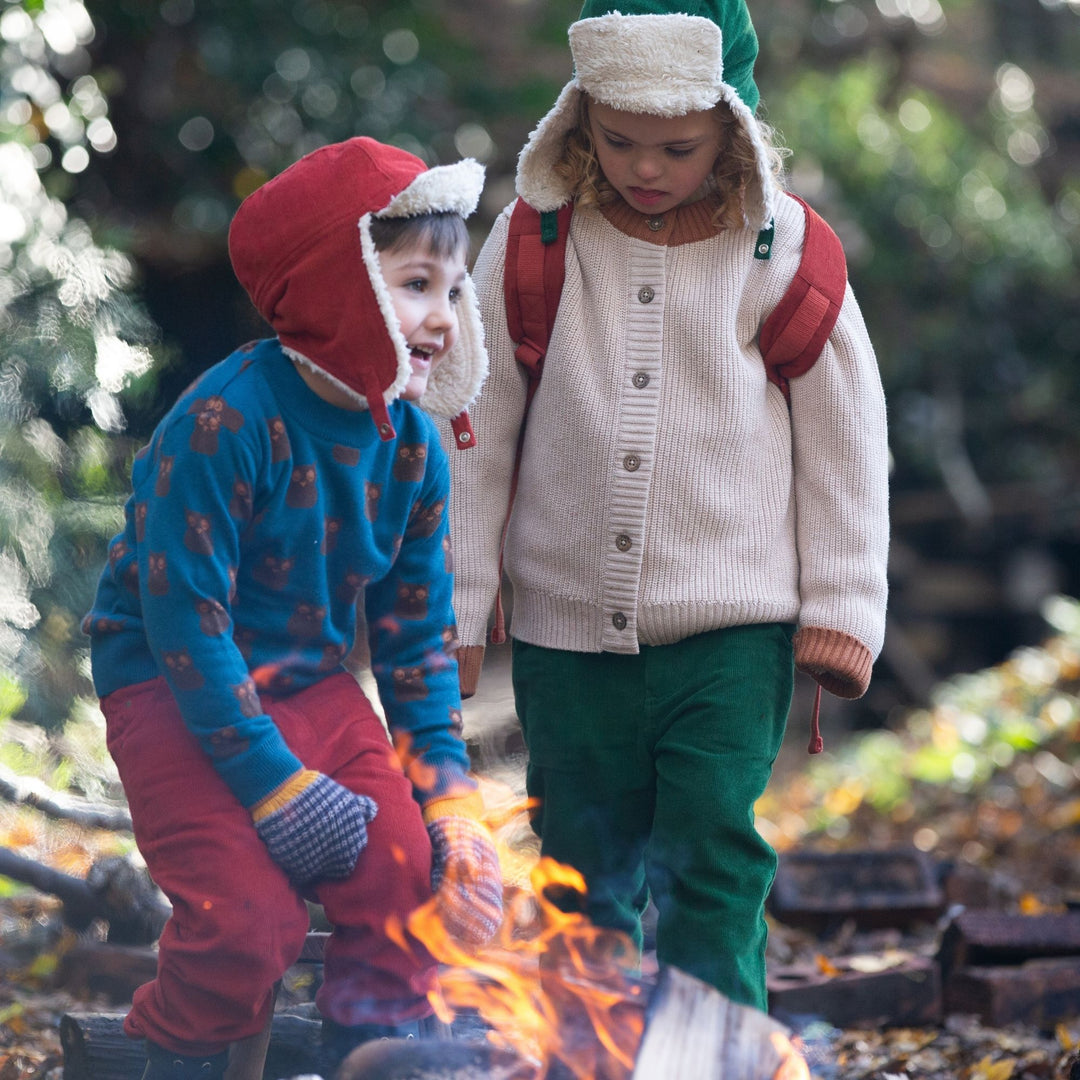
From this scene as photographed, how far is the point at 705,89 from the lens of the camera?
7.23 ft

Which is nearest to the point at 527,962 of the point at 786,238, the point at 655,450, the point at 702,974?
the point at 702,974

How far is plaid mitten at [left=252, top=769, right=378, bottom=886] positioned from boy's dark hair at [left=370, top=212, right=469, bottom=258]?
788 mm

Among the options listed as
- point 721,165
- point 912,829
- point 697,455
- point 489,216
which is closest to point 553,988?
point 697,455

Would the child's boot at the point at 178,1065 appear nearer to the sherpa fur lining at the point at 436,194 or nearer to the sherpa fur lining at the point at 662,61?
the sherpa fur lining at the point at 436,194

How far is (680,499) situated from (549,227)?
553 mm

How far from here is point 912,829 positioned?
5242 mm

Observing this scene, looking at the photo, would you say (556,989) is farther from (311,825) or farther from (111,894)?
(111,894)

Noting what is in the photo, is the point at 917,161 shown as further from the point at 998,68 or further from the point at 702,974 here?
the point at 702,974

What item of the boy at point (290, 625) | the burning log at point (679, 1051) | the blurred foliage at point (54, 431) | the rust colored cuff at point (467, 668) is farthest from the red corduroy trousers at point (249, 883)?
the blurred foliage at point (54, 431)

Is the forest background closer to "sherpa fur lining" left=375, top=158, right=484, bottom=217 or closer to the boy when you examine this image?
the boy

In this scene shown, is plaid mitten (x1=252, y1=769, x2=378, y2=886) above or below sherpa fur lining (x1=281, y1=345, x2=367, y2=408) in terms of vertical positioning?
below

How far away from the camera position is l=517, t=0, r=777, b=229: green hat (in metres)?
2.19

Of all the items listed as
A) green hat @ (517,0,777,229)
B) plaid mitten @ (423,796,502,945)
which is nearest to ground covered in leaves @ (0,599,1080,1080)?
plaid mitten @ (423,796,502,945)

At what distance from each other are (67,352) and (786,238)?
2.05 meters
